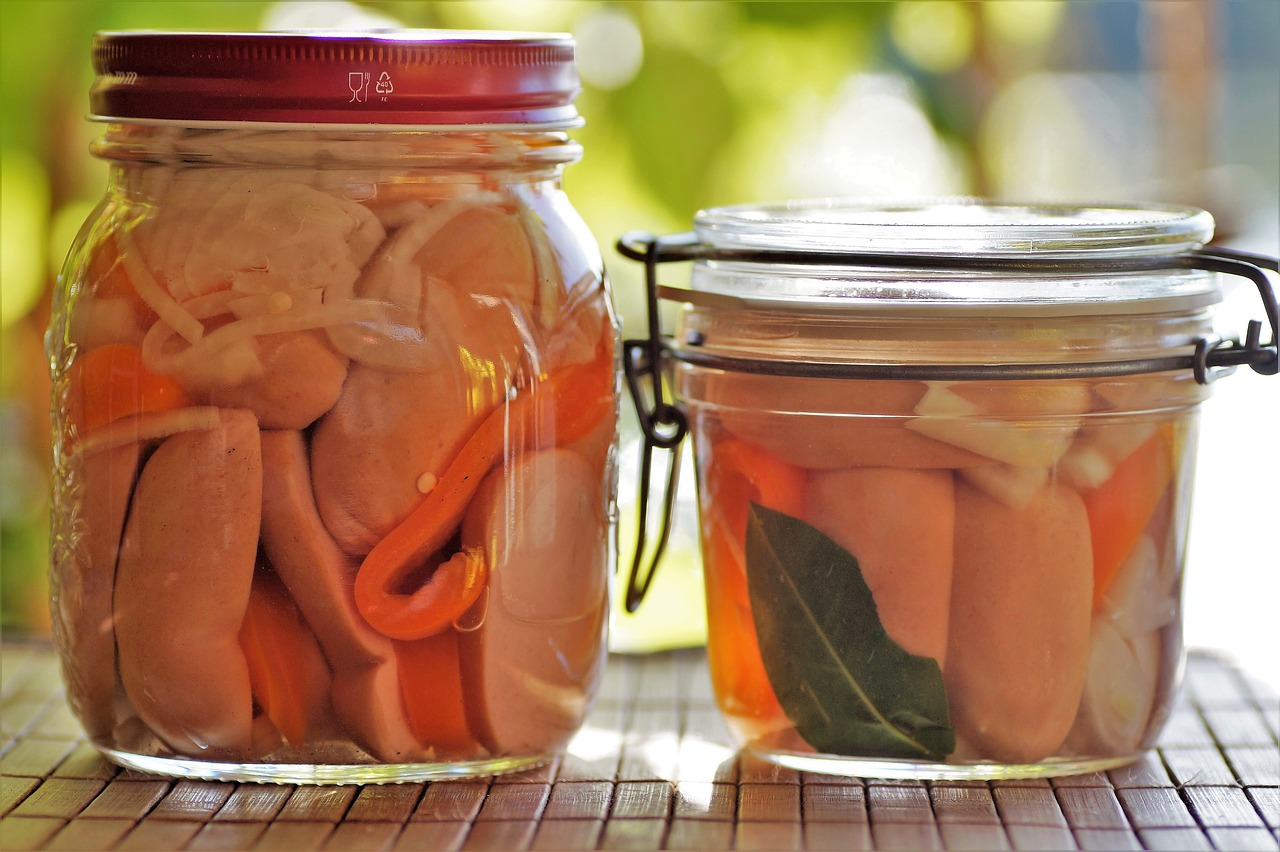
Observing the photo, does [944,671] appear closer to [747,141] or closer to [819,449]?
[819,449]

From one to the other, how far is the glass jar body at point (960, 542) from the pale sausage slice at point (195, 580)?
18cm

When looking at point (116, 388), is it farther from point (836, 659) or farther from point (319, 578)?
point (836, 659)

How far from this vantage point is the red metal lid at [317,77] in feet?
1.49

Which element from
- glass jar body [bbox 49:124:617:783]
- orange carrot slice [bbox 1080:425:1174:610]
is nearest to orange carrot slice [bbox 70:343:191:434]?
glass jar body [bbox 49:124:617:783]

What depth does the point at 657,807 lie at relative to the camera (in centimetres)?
47

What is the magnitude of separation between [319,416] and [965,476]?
217 millimetres

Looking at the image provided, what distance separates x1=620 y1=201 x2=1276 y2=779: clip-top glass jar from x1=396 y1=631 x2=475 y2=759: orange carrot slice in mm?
113

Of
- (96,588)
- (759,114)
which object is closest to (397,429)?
(96,588)

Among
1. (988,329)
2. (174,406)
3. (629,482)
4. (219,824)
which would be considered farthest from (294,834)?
(629,482)

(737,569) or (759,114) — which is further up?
(759,114)

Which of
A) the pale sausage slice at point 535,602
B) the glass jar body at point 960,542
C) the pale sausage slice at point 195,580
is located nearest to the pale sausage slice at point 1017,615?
the glass jar body at point 960,542

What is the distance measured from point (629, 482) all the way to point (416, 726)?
1.36ft

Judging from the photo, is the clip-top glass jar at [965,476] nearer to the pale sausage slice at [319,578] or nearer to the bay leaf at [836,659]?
the bay leaf at [836,659]

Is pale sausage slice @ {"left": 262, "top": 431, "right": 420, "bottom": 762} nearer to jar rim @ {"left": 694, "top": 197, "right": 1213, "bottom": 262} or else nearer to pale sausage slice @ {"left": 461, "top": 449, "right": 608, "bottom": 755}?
pale sausage slice @ {"left": 461, "top": 449, "right": 608, "bottom": 755}
